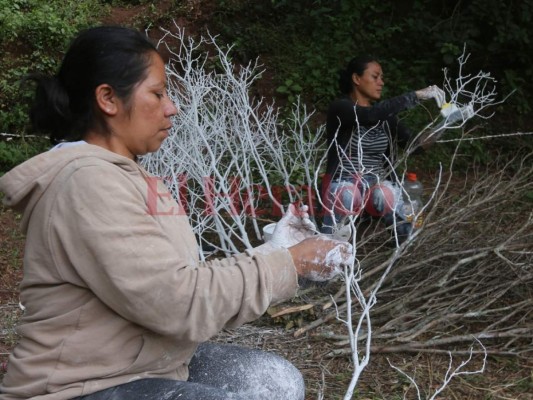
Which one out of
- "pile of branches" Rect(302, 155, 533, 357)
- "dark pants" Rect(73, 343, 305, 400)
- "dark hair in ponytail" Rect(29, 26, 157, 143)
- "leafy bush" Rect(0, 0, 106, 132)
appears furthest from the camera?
"leafy bush" Rect(0, 0, 106, 132)

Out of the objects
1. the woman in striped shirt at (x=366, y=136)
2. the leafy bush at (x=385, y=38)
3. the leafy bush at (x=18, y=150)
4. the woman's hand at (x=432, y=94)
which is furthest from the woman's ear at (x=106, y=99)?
the leafy bush at (x=385, y=38)

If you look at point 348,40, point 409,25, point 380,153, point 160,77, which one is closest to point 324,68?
point 348,40

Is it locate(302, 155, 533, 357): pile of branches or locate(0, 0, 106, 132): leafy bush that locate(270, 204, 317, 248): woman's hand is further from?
locate(0, 0, 106, 132): leafy bush

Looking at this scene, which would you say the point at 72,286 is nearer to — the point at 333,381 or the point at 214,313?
the point at 214,313

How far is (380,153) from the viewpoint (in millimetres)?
4148

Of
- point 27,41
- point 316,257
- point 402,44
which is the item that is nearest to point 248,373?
point 316,257

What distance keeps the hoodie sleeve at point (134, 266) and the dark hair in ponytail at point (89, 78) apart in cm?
21

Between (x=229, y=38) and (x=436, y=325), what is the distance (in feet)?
17.2

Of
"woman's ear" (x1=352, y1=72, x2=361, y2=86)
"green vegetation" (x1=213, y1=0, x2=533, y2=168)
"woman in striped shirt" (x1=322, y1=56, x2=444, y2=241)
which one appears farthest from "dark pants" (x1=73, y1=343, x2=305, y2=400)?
"green vegetation" (x1=213, y1=0, x2=533, y2=168)

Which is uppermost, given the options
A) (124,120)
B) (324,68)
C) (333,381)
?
(124,120)

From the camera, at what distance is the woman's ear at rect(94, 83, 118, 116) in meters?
1.53

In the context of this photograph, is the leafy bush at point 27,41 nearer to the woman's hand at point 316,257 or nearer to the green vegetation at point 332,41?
the green vegetation at point 332,41

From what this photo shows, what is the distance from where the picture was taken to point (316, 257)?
163 centimetres

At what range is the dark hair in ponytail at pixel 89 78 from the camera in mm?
1525
